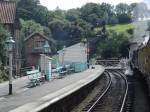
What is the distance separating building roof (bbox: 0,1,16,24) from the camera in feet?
196

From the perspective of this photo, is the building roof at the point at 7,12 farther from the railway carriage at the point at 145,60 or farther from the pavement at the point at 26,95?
the pavement at the point at 26,95

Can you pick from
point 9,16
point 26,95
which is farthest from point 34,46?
point 26,95

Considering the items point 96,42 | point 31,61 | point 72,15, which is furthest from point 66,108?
point 72,15

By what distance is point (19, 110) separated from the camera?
52.9 ft

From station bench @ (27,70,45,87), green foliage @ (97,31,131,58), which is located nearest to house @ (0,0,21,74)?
station bench @ (27,70,45,87)

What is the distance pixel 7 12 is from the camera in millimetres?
60562

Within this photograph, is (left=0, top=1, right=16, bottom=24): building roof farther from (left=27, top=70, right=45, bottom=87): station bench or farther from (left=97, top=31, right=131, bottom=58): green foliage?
(left=97, top=31, right=131, bottom=58): green foliage

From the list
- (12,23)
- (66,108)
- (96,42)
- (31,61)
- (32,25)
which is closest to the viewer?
(66,108)

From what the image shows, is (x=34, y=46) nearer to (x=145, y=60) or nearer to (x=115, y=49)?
(x=115, y=49)

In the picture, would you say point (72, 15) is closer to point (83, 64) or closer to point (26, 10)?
point (26, 10)

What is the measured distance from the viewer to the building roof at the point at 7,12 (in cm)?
5972

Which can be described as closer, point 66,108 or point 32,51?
point 66,108

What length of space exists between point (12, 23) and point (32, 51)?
77.5ft

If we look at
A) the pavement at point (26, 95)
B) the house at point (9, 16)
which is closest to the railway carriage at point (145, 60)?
the pavement at point (26, 95)
